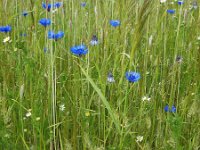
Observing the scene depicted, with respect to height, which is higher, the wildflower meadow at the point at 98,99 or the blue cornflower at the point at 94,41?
the blue cornflower at the point at 94,41

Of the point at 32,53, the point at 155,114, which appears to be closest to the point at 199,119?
the point at 155,114

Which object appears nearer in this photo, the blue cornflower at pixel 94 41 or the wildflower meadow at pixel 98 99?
the wildflower meadow at pixel 98 99

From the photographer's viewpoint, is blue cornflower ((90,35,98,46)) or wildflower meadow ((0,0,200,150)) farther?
blue cornflower ((90,35,98,46))

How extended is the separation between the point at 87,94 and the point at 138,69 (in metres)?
0.29

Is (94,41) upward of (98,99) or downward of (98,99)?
upward

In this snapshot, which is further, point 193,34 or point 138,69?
point 193,34

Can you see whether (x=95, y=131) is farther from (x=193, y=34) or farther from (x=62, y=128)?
(x=193, y=34)

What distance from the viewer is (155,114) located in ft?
4.51

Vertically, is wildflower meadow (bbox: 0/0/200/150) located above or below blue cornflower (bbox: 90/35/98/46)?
below

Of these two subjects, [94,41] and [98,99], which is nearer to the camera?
[98,99]

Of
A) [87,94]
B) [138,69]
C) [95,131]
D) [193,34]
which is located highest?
[193,34]

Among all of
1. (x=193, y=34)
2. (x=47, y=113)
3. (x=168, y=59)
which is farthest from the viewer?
(x=193, y=34)

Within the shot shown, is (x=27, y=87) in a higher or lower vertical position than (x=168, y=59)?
lower

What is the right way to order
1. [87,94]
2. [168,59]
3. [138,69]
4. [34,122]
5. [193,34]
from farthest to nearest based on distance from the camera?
[193,34] < [168,59] < [138,69] < [87,94] < [34,122]
